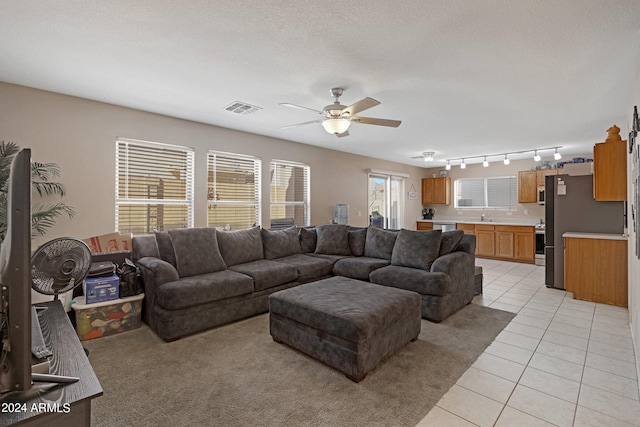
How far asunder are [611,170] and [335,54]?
382cm

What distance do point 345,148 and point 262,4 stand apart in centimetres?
451

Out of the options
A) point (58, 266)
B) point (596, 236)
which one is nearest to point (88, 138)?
point (58, 266)

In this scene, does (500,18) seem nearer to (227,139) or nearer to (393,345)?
(393,345)

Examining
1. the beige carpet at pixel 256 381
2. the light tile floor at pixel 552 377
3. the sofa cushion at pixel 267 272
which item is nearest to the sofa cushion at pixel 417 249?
the beige carpet at pixel 256 381

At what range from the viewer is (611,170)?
3.75m

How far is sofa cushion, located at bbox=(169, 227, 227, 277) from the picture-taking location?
134 inches

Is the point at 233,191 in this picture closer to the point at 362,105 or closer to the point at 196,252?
the point at 196,252

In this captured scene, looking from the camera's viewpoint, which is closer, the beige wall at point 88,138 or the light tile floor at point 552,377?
the light tile floor at point 552,377

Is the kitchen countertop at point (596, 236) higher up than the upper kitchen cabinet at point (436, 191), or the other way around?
the upper kitchen cabinet at point (436, 191)

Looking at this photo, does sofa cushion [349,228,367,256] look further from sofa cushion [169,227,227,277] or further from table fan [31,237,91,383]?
table fan [31,237,91,383]

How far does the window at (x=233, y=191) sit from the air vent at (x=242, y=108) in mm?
967

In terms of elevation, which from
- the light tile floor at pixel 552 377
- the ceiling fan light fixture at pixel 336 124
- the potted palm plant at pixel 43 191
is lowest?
the light tile floor at pixel 552 377

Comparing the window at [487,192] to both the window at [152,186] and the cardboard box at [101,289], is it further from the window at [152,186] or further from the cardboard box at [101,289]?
the cardboard box at [101,289]

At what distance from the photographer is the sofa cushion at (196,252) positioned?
340 centimetres
